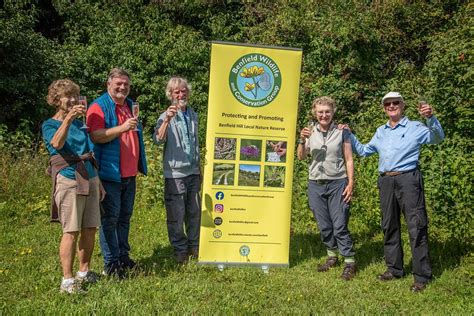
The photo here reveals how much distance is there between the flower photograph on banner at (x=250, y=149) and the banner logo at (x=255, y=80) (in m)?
0.38

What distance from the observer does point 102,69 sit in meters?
13.5

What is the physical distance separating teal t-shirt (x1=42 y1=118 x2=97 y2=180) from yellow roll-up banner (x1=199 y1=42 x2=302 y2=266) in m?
1.24

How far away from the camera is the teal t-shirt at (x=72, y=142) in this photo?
4164 mm

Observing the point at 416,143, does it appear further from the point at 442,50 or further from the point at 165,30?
the point at 165,30

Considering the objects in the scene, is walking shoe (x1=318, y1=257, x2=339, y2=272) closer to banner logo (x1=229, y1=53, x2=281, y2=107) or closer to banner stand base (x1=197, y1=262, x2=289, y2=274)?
banner stand base (x1=197, y1=262, x2=289, y2=274)

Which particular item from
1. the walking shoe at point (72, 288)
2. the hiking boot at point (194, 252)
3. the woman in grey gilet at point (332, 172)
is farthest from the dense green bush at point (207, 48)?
the walking shoe at point (72, 288)

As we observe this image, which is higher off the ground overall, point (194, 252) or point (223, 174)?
point (223, 174)

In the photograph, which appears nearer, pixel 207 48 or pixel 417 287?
pixel 417 287

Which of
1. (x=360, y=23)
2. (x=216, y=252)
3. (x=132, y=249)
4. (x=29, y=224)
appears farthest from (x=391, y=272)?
(x=360, y=23)

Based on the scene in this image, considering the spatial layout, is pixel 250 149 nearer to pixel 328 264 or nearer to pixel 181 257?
pixel 181 257

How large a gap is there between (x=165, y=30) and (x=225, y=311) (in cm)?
1153

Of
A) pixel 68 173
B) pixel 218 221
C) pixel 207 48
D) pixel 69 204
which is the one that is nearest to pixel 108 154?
pixel 68 173

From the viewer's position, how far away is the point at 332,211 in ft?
17.4

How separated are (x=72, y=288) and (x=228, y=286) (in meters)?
1.39
